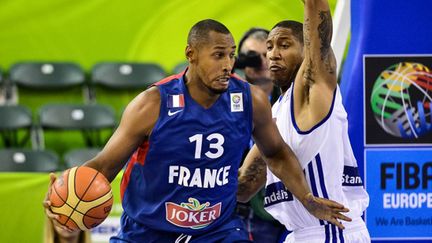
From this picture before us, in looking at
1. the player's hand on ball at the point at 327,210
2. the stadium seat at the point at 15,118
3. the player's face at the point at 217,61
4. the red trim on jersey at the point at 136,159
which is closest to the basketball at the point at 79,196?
the red trim on jersey at the point at 136,159

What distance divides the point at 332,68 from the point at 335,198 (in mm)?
773

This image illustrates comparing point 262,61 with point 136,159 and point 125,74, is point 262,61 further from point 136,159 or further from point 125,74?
point 125,74

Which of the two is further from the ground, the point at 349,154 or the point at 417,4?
the point at 417,4

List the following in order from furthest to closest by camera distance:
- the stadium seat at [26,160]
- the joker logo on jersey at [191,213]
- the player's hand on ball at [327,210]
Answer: the stadium seat at [26,160]
the joker logo on jersey at [191,213]
the player's hand on ball at [327,210]

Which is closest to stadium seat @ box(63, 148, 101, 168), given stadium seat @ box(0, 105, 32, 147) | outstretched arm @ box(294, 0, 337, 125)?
stadium seat @ box(0, 105, 32, 147)

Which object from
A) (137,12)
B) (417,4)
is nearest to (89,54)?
(137,12)

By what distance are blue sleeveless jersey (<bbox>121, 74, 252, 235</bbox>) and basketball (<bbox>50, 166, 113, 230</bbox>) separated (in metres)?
0.29

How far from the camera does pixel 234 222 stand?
5168mm

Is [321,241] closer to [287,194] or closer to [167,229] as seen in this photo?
[287,194]

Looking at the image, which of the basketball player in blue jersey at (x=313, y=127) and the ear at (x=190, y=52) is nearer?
the basketball player in blue jersey at (x=313, y=127)

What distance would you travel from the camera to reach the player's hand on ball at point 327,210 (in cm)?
470

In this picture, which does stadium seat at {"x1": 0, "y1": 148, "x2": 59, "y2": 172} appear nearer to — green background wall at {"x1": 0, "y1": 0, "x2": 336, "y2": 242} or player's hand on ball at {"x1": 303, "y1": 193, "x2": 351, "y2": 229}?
green background wall at {"x1": 0, "y1": 0, "x2": 336, "y2": 242}

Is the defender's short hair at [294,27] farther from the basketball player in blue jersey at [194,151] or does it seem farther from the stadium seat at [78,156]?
the stadium seat at [78,156]

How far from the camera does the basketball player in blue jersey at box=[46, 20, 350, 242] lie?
4.86 meters
